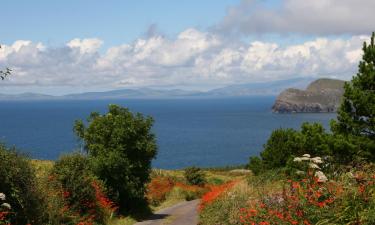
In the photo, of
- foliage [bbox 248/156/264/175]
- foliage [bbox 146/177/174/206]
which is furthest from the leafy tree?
foliage [bbox 146/177/174/206]

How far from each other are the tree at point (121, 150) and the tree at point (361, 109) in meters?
12.8

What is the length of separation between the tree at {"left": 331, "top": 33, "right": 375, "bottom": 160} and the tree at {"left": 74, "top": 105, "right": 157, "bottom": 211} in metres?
12.8

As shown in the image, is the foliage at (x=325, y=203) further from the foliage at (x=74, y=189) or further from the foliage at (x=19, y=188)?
the foliage at (x=74, y=189)

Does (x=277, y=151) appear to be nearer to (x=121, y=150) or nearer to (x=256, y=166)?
(x=256, y=166)

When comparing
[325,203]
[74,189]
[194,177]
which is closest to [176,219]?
[74,189]

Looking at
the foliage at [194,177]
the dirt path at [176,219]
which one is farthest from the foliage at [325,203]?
the foliage at [194,177]

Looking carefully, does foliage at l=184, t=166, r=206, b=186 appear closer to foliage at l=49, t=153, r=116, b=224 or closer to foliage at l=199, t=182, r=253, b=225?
foliage at l=199, t=182, r=253, b=225

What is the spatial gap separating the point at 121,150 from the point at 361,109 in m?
14.9

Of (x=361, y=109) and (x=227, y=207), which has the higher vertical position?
(x=361, y=109)

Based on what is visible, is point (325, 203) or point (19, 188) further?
point (19, 188)

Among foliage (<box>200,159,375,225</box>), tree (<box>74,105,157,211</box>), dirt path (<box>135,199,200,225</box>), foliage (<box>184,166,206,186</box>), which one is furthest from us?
foliage (<box>184,166,206,186</box>)

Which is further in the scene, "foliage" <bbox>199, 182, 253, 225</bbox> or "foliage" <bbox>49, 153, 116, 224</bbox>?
"foliage" <bbox>49, 153, 116, 224</bbox>

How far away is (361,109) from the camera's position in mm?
24953

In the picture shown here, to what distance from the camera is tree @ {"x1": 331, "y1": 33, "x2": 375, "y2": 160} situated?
24.5m
